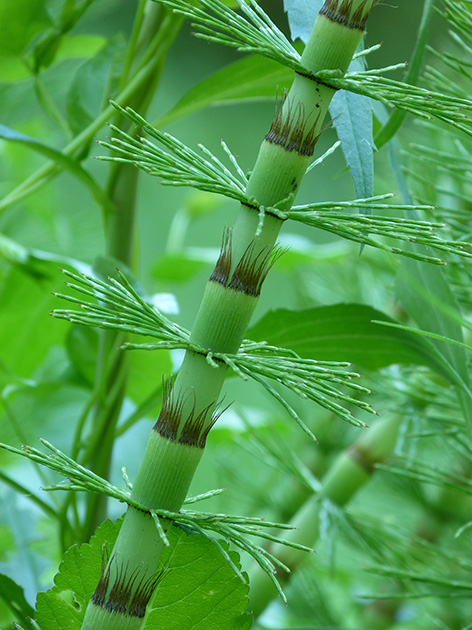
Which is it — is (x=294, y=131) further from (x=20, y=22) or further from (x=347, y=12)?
(x=20, y=22)

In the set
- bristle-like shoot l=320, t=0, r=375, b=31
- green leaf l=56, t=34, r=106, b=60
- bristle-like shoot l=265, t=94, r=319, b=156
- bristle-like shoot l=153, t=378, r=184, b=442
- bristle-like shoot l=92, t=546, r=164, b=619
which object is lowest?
bristle-like shoot l=92, t=546, r=164, b=619

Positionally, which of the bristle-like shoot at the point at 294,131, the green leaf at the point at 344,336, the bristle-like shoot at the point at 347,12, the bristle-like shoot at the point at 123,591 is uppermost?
the bristle-like shoot at the point at 347,12

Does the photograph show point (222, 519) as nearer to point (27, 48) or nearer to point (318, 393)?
point (318, 393)

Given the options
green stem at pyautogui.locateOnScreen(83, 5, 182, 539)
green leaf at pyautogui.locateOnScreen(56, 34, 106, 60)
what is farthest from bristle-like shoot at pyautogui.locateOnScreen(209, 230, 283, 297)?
green leaf at pyautogui.locateOnScreen(56, 34, 106, 60)

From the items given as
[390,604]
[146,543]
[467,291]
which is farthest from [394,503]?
[146,543]

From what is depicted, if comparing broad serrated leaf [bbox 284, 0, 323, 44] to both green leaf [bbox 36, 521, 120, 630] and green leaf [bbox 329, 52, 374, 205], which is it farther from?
green leaf [bbox 36, 521, 120, 630]

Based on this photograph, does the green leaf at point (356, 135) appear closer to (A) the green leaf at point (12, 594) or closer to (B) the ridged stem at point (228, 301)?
(B) the ridged stem at point (228, 301)

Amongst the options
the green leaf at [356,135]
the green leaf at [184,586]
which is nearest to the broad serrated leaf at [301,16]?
the green leaf at [356,135]
